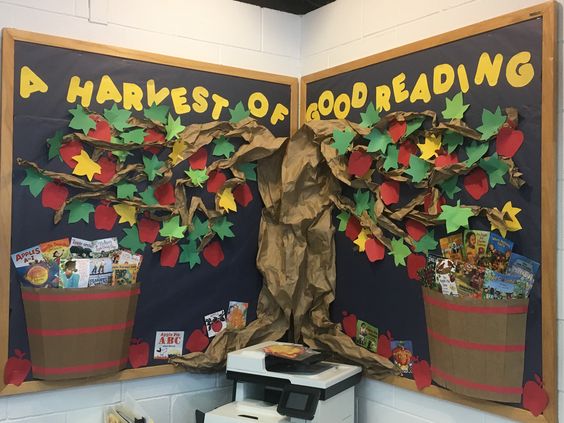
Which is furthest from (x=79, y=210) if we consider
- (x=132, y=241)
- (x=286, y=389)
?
(x=286, y=389)

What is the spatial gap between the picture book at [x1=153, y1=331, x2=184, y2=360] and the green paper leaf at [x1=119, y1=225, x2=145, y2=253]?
33 cm

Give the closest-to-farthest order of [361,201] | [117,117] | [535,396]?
[535,396] < [117,117] < [361,201]

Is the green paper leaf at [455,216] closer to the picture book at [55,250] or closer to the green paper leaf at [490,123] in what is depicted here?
the green paper leaf at [490,123]

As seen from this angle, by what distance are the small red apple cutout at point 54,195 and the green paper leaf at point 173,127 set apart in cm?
42

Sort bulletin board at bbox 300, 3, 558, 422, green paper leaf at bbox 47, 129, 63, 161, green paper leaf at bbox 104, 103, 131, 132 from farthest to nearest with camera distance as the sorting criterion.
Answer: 1. green paper leaf at bbox 104, 103, 131, 132
2. green paper leaf at bbox 47, 129, 63, 161
3. bulletin board at bbox 300, 3, 558, 422

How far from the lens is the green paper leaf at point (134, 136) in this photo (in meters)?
1.94

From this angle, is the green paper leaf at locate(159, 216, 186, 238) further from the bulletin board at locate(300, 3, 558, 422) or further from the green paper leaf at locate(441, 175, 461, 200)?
the green paper leaf at locate(441, 175, 461, 200)

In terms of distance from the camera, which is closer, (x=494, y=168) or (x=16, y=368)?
(x=494, y=168)

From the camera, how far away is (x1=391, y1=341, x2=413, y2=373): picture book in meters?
1.87

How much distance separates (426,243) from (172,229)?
92 centimetres

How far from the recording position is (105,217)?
1919 millimetres

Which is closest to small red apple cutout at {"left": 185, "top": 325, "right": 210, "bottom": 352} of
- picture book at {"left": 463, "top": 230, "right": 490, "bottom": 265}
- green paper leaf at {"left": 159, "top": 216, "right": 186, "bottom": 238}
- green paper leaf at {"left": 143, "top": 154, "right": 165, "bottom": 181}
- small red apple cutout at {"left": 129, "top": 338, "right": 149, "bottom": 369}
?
small red apple cutout at {"left": 129, "top": 338, "right": 149, "bottom": 369}

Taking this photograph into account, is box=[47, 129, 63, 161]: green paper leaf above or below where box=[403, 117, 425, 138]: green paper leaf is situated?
below

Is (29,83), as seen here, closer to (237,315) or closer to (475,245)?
(237,315)
